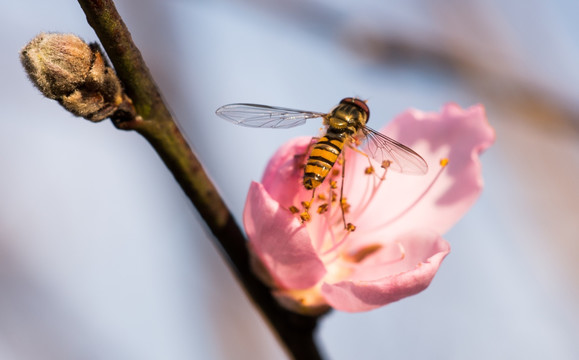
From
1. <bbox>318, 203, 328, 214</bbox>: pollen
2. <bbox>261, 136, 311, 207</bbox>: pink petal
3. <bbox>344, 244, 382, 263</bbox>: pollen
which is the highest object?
<bbox>261, 136, 311, 207</bbox>: pink petal

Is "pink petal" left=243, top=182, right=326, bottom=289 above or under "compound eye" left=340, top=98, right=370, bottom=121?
under

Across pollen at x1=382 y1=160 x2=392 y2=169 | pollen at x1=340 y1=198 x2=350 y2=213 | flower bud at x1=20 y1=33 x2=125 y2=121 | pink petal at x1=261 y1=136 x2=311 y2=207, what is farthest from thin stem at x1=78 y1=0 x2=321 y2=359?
pollen at x1=382 y1=160 x2=392 y2=169

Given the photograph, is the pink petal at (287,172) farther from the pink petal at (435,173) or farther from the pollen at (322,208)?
the pink petal at (435,173)

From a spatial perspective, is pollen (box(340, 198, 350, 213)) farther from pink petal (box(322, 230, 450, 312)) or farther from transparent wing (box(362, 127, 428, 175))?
pink petal (box(322, 230, 450, 312))

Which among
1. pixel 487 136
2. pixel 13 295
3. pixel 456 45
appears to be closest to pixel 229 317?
pixel 13 295

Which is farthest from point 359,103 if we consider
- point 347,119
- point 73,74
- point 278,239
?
point 73,74

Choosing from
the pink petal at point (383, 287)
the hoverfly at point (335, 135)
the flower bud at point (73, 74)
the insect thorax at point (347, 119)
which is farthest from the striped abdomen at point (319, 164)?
the flower bud at point (73, 74)

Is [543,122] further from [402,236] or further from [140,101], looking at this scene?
[140,101]
